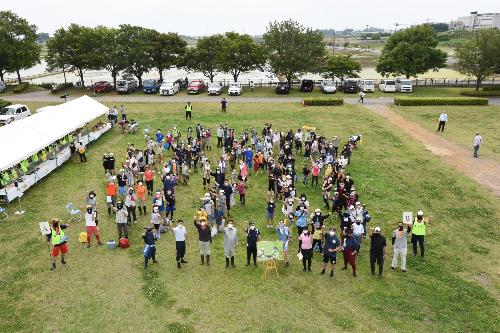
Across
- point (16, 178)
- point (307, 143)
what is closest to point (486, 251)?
point (307, 143)

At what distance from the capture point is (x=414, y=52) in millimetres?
42438

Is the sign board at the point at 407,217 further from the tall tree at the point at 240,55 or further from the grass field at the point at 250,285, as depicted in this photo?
the tall tree at the point at 240,55

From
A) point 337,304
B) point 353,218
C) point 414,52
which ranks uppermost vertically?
point 414,52

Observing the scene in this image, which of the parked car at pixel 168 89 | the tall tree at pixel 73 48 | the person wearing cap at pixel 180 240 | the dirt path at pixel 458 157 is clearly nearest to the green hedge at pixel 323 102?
the dirt path at pixel 458 157

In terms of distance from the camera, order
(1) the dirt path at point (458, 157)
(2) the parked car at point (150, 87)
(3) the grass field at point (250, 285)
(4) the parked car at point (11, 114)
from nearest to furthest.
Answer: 1. (3) the grass field at point (250, 285)
2. (1) the dirt path at point (458, 157)
3. (4) the parked car at point (11, 114)
4. (2) the parked car at point (150, 87)

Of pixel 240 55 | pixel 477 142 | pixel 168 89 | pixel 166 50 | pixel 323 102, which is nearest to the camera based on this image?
pixel 477 142

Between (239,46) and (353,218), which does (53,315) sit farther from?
(239,46)

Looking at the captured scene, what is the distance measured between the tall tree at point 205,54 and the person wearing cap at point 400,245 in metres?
35.2

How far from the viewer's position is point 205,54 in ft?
146

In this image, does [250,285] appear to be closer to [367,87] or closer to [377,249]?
[377,249]

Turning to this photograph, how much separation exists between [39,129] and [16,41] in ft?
95.0

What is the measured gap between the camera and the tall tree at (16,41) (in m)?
43.3

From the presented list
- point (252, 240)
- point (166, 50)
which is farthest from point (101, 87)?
point (252, 240)

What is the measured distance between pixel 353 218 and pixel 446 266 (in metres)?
2.90
